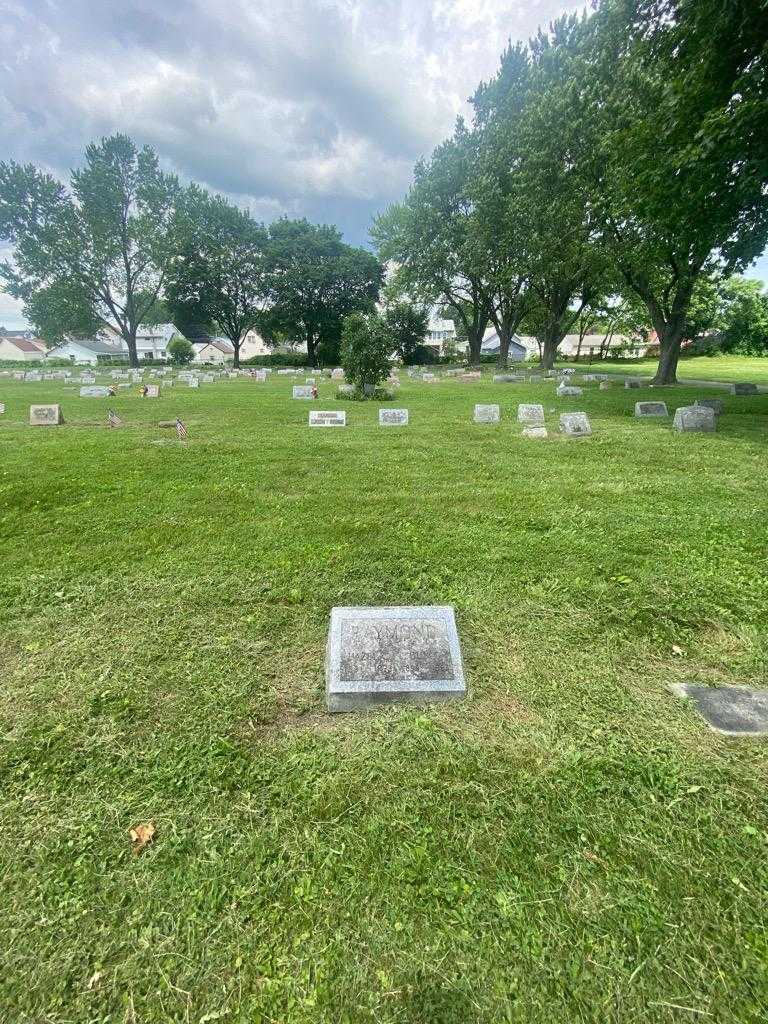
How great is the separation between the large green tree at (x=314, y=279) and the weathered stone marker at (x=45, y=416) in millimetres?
36469

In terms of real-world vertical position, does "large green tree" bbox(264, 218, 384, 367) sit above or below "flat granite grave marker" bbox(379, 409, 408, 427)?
above

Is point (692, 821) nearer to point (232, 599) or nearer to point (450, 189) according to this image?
point (232, 599)

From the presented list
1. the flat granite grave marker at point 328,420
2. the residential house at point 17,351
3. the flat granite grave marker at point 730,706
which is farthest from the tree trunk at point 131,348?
the flat granite grave marker at point 730,706

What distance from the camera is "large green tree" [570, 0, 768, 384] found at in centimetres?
912

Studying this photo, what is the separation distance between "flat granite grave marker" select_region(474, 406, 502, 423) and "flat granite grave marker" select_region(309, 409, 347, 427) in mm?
3417

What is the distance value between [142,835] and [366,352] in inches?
669

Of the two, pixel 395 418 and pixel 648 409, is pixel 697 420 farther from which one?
pixel 395 418

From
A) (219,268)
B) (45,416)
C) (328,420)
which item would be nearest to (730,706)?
(328,420)

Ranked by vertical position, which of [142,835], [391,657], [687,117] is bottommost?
[142,835]

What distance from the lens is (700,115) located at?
33.7ft

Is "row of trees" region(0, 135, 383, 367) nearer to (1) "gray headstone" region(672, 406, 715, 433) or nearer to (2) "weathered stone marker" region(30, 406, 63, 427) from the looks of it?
(2) "weathered stone marker" region(30, 406, 63, 427)

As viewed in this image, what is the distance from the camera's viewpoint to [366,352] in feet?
56.3

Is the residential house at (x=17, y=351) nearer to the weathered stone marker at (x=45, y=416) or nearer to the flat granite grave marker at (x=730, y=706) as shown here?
the weathered stone marker at (x=45, y=416)

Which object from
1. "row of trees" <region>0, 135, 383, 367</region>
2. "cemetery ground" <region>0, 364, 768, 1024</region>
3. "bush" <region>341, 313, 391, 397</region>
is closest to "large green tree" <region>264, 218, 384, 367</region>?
"row of trees" <region>0, 135, 383, 367</region>
